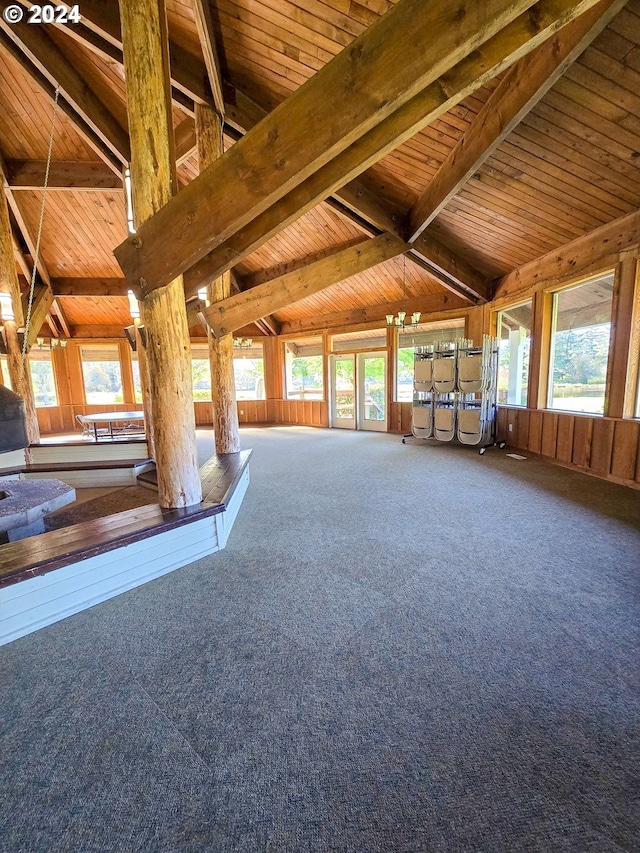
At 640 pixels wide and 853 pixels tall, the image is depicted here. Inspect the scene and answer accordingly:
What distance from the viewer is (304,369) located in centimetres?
1047

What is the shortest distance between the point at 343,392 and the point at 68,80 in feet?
23.7

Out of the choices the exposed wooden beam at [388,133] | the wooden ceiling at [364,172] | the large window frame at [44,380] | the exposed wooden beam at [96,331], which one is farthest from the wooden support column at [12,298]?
the large window frame at [44,380]

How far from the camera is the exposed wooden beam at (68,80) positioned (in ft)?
12.0

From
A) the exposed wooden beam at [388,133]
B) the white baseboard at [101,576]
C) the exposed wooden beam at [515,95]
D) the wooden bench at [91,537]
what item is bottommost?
the white baseboard at [101,576]

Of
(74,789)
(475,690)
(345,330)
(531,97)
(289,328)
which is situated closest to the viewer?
(74,789)

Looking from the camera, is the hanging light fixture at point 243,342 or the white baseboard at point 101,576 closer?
the white baseboard at point 101,576

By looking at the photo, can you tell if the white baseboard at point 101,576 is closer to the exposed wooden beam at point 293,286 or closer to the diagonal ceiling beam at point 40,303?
the exposed wooden beam at point 293,286

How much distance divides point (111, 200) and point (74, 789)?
8.55 m

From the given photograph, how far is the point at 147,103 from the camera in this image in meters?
2.37

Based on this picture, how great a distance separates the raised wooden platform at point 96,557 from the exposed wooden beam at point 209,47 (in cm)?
407

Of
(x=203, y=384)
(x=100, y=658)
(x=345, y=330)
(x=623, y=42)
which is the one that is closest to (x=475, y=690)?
(x=100, y=658)

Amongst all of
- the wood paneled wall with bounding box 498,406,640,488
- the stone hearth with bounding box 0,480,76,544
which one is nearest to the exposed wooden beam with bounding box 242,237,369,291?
the wood paneled wall with bounding box 498,406,640,488

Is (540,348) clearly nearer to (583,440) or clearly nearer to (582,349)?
(582,349)

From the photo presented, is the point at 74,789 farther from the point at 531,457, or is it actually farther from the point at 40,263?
the point at 40,263
